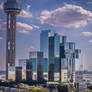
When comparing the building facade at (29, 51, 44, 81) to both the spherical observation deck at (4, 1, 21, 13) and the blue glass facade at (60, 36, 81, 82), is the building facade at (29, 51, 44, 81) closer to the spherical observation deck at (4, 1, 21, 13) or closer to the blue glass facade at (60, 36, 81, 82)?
the blue glass facade at (60, 36, 81, 82)

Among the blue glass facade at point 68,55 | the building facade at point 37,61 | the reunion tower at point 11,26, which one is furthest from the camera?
the reunion tower at point 11,26

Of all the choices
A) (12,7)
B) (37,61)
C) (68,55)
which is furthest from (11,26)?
(68,55)

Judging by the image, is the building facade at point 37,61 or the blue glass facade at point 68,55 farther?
the blue glass facade at point 68,55

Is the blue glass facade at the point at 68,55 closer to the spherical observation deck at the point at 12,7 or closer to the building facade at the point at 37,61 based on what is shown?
the building facade at the point at 37,61

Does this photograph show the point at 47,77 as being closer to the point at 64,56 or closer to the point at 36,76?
the point at 36,76

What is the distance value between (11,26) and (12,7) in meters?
0.96

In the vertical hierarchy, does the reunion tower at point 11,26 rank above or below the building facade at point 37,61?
above

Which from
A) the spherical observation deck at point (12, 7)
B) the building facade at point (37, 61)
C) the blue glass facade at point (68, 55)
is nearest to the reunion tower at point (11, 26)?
the spherical observation deck at point (12, 7)

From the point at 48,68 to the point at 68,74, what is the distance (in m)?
0.87

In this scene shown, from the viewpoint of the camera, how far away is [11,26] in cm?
1277

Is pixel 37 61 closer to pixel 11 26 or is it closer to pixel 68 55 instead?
pixel 68 55

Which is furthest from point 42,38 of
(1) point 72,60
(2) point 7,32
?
(2) point 7,32

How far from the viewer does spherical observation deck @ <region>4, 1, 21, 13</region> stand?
1197 cm

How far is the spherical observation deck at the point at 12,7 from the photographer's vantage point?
1197 cm
